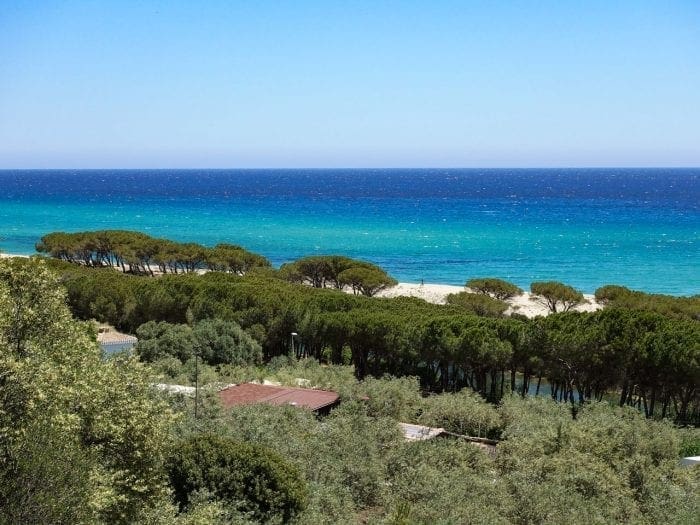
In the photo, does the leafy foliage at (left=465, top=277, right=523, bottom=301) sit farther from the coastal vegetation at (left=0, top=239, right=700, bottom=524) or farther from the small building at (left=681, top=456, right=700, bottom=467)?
the small building at (left=681, top=456, right=700, bottom=467)

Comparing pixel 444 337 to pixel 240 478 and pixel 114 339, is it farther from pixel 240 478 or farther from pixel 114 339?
pixel 240 478

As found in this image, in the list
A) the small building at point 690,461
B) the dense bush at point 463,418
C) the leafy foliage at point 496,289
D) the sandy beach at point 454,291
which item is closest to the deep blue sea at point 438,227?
the sandy beach at point 454,291

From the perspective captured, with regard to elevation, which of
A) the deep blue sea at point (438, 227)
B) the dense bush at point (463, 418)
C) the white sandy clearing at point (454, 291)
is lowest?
the deep blue sea at point (438, 227)

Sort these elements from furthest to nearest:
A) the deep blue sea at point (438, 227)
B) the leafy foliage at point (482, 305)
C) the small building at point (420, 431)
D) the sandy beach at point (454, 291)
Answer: the deep blue sea at point (438, 227)
the sandy beach at point (454, 291)
the leafy foliage at point (482, 305)
the small building at point (420, 431)

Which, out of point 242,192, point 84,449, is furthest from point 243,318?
point 242,192

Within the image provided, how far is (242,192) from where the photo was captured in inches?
6718

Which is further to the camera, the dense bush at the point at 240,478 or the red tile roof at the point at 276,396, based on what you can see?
the red tile roof at the point at 276,396

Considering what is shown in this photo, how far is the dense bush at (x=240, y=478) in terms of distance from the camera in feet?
35.9

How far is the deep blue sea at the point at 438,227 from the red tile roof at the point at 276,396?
125 ft

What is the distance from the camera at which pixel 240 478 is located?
11.1 meters

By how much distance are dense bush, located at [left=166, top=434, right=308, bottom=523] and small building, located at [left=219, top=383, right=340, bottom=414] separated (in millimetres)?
5557

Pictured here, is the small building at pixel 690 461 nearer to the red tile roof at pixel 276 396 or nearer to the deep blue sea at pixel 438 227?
the red tile roof at pixel 276 396

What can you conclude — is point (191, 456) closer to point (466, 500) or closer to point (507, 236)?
point (466, 500)

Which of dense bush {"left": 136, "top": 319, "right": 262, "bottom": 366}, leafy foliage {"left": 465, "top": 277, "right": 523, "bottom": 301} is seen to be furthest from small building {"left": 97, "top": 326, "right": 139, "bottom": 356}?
leafy foliage {"left": 465, "top": 277, "right": 523, "bottom": 301}
